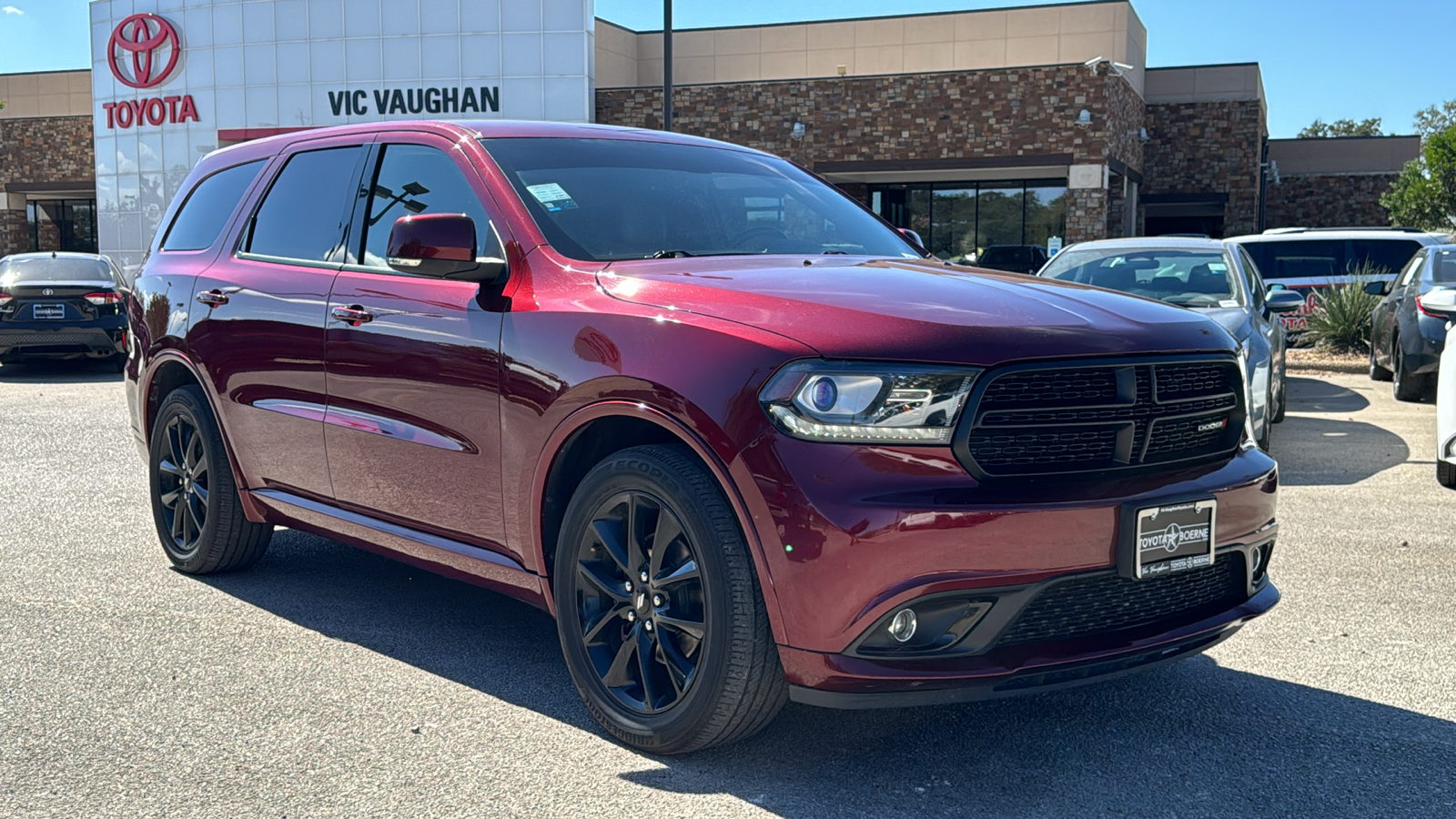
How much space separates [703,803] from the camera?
3430 mm

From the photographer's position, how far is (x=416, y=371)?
14.3 feet

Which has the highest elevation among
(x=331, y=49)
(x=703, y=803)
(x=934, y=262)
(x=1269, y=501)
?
(x=331, y=49)

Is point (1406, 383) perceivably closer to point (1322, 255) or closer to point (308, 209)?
point (1322, 255)

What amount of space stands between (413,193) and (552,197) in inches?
27.3

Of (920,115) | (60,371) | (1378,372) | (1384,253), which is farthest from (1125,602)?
(920,115)

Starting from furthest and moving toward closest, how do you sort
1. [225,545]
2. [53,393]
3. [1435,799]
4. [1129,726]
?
1. [53,393]
2. [225,545]
3. [1129,726]
4. [1435,799]

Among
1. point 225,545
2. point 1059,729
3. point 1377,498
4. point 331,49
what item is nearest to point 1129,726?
point 1059,729

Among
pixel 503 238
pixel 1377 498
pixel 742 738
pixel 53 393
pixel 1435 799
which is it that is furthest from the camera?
pixel 53 393

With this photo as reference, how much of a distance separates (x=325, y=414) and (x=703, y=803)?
220 centimetres

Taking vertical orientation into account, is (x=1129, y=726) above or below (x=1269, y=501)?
below

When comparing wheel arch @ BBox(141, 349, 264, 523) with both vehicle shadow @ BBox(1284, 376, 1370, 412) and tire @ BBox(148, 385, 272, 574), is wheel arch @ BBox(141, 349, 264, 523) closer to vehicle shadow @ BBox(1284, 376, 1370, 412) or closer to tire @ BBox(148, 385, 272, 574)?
tire @ BBox(148, 385, 272, 574)

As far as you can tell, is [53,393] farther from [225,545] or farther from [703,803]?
[703,803]

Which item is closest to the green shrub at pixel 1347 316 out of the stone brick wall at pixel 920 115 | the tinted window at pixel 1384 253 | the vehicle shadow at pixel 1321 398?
the tinted window at pixel 1384 253

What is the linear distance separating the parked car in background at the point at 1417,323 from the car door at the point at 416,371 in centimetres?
1030
